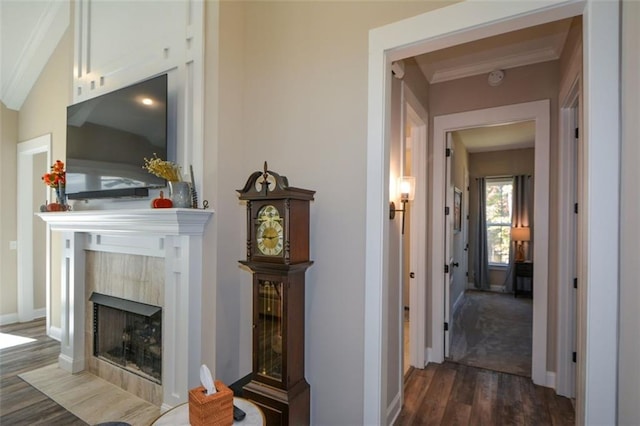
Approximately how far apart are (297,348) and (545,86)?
3054 mm

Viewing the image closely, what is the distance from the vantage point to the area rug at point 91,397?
2324mm

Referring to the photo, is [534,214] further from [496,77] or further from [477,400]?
[477,400]

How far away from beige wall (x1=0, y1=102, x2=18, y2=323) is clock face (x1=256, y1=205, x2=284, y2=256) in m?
4.52

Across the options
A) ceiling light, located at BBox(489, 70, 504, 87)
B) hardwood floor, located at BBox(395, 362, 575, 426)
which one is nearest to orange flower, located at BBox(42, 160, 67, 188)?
hardwood floor, located at BBox(395, 362, 575, 426)

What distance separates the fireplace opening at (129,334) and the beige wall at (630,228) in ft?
8.57

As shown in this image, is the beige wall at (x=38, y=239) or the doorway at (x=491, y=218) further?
the doorway at (x=491, y=218)

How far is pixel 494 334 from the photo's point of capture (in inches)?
164

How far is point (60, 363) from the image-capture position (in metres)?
3.03

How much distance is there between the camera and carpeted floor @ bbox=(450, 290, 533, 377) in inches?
132

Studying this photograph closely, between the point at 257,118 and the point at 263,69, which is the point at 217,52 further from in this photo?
the point at 257,118

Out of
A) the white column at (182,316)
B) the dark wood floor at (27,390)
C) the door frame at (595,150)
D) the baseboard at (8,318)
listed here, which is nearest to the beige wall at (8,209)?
the baseboard at (8,318)

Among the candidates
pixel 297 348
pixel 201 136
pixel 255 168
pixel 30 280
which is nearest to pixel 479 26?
pixel 255 168

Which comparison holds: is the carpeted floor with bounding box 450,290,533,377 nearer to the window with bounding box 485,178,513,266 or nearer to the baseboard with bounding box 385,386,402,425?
the window with bounding box 485,178,513,266

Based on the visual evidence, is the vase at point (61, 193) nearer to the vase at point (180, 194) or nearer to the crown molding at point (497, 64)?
the vase at point (180, 194)
